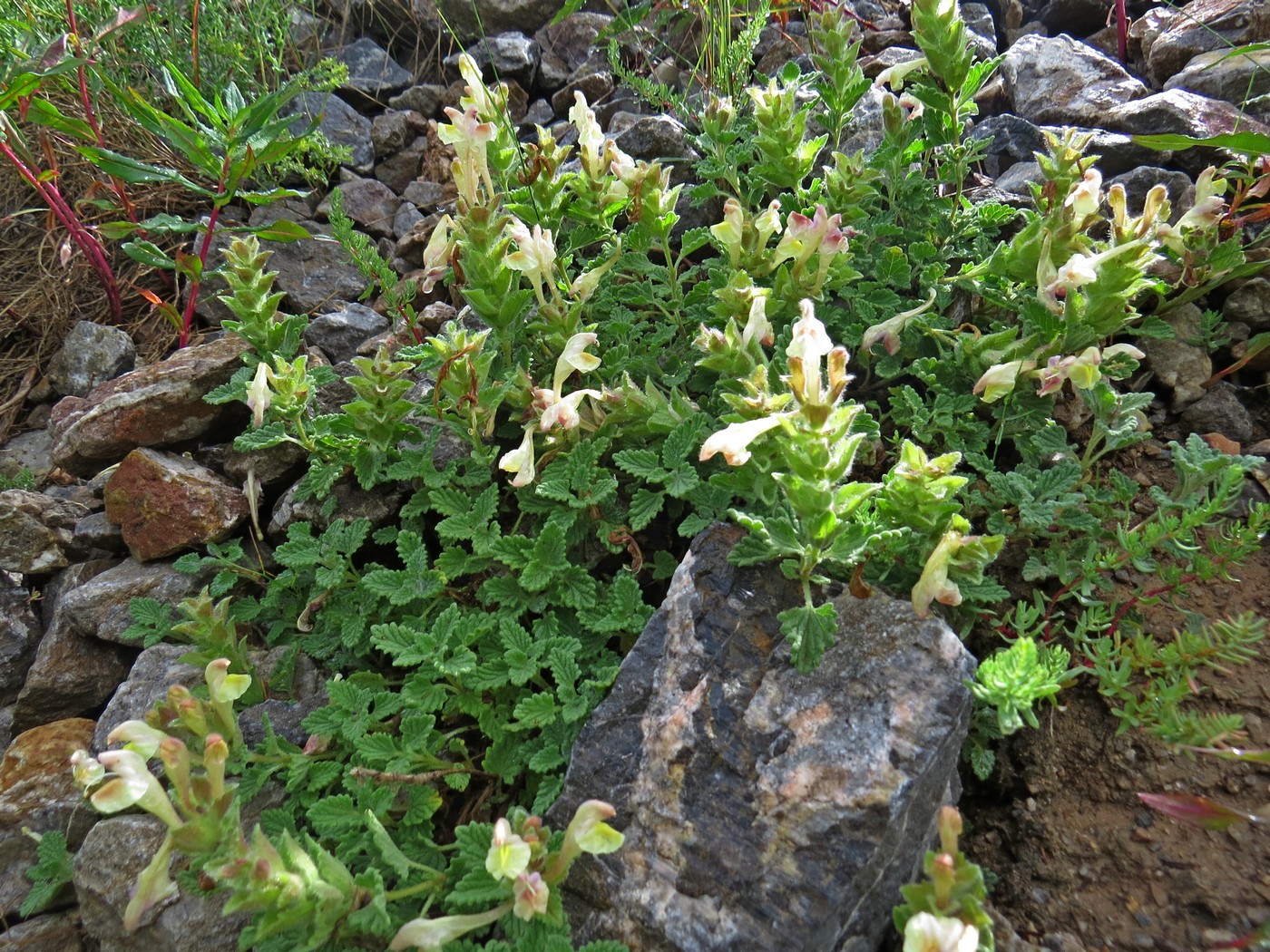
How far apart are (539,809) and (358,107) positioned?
3902 mm

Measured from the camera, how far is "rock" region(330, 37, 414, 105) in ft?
14.5

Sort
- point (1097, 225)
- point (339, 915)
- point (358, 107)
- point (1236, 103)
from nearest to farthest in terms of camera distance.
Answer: point (339, 915), point (1097, 225), point (1236, 103), point (358, 107)

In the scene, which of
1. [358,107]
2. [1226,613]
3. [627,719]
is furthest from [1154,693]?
[358,107]

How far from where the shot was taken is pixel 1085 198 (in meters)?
1.98

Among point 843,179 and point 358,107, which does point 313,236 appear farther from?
point 843,179

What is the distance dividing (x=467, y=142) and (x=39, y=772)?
6.91ft

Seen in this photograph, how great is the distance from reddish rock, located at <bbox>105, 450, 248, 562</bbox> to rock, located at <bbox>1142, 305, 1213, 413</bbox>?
9.26ft

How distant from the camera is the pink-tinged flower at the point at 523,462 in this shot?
6.85 ft

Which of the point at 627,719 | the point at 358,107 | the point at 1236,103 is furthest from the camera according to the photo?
the point at 358,107

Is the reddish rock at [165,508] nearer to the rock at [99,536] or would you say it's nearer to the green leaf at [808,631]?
the rock at [99,536]

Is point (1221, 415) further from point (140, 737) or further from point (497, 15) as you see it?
point (497, 15)

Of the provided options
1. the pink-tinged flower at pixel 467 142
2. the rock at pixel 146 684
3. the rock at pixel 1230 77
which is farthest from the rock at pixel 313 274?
the rock at pixel 1230 77

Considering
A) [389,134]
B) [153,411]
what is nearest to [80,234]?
[153,411]

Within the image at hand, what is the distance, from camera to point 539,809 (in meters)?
1.86
